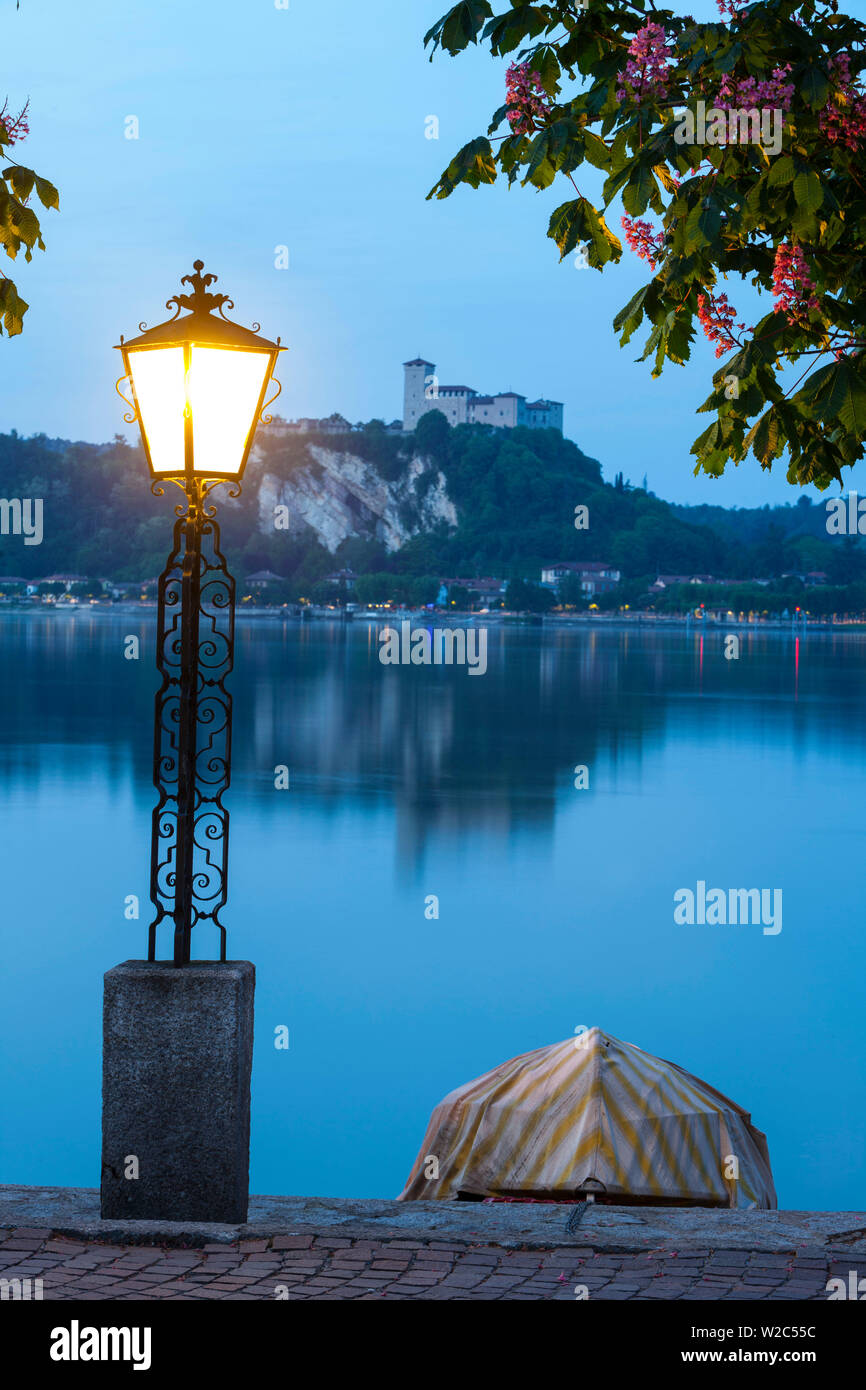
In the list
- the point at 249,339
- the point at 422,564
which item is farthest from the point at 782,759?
the point at 422,564

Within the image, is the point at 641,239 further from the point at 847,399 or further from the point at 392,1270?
the point at 392,1270

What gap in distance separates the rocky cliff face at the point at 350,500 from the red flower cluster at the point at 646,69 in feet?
602

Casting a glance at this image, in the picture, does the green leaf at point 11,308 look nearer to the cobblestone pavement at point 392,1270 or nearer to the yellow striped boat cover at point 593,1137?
the cobblestone pavement at point 392,1270

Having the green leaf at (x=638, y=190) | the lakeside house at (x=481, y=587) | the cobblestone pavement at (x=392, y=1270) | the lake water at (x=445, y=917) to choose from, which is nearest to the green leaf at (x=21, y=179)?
the green leaf at (x=638, y=190)

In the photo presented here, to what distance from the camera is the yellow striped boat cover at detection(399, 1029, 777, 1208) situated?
7.79 metres

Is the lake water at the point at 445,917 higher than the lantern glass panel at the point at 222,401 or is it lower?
lower

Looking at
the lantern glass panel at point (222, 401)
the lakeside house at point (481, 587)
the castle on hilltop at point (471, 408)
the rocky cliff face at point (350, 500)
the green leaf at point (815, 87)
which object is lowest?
the lantern glass panel at point (222, 401)

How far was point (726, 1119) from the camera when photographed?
838 cm

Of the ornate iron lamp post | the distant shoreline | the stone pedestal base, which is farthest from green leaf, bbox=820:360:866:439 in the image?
the distant shoreline

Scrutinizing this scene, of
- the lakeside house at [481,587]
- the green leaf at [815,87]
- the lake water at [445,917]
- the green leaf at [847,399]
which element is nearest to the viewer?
the green leaf at [847,399]

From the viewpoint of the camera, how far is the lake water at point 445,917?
13.6m

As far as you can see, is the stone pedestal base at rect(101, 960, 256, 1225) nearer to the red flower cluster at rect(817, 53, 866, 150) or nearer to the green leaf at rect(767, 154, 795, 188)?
the green leaf at rect(767, 154, 795, 188)

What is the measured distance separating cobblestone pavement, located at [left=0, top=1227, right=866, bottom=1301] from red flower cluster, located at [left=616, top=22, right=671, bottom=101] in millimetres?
3876

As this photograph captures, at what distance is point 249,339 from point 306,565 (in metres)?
→ 172
